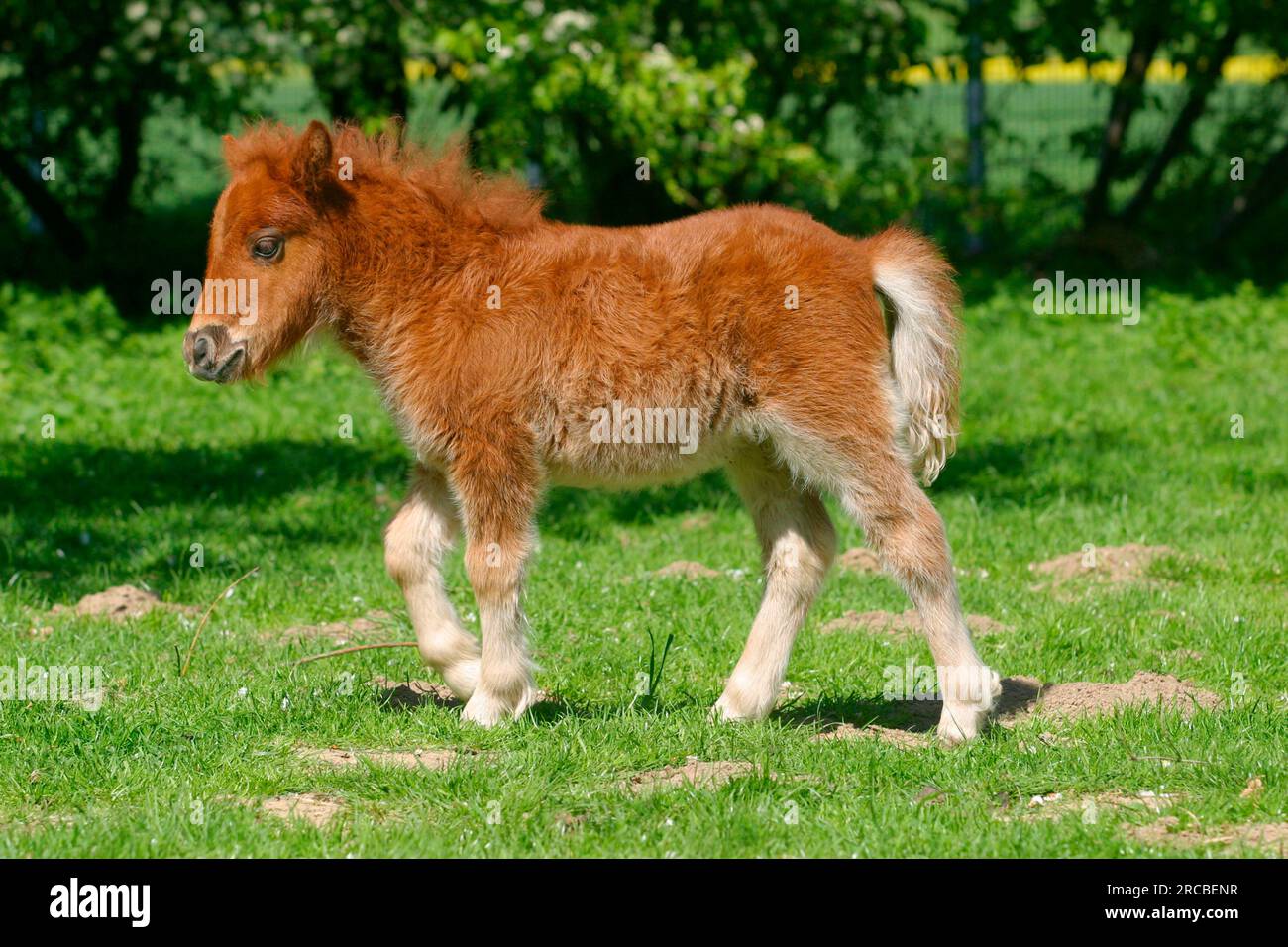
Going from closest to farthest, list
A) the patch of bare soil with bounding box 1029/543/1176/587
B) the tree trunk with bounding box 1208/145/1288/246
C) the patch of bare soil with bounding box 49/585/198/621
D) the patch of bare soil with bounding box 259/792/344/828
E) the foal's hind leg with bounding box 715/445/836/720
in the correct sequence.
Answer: the patch of bare soil with bounding box 259/792/344/828 → the foal's hind leg with bounding box 715/445/836/720 → the patch of bare soil with bounding box 49/585/198/621 → the patch of bare soil with bounding box 1029/543/1176/587 → the tree trunk with bounding box 1208/145/1288/246

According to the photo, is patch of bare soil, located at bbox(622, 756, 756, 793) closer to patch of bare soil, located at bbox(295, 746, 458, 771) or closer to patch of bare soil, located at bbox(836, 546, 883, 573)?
patch of bare soil, located at bbox(295, 746, 458, 771)

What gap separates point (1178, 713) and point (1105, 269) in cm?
1193

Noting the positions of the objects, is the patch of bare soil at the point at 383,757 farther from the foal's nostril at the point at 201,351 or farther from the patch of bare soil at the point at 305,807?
the foal's nostril at the point at 201,351

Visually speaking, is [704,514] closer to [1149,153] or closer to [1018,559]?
Answer: [1018,559]

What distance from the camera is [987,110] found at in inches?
711

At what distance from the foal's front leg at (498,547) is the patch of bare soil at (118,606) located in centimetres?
228

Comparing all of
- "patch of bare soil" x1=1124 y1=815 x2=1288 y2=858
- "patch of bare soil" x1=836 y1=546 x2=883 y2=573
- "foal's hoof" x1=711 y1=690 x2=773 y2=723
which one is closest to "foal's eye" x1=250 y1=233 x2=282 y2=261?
"foal's hoof" x1=711 y1=690 x2=773 y2=723

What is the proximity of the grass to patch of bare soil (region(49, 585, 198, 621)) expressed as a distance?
0.45ft

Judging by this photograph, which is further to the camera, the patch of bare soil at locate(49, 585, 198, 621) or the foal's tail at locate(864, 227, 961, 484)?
the patch of bare soil at locate(49, 585, 198, 621)

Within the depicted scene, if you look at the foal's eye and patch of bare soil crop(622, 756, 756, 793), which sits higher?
the foal's eye

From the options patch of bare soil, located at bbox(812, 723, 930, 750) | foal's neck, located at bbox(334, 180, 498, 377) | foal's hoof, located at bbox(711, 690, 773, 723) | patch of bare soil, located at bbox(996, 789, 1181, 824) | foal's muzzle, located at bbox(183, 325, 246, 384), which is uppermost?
foal's neck, located at bbox(334, 180, 498, 377)

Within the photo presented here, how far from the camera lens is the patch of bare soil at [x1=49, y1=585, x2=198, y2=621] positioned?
23.3 ft

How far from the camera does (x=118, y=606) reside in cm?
718
